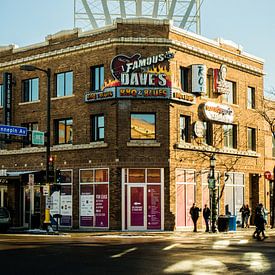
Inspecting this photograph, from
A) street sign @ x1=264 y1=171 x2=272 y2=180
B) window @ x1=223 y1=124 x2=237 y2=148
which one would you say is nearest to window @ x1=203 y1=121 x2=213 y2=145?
window @ x1=223 y1=124 x2=237 y2=148

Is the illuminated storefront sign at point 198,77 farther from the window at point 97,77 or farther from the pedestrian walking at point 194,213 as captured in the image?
the pedestrian walking at point 194,213

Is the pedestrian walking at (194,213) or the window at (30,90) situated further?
the window at (30,90)

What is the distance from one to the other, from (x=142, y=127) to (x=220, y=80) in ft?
25.8

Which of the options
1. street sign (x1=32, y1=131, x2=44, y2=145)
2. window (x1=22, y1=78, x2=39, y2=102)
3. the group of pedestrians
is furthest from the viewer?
window (x1=22, y1=78, x2=39, y2=102)

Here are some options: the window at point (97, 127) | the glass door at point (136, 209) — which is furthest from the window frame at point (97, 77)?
the glass door at point (136, 209)

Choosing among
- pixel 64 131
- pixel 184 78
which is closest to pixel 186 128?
pixel 184 78

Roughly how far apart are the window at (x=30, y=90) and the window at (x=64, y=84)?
211 cm

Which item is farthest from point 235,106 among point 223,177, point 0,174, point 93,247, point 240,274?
point 240,274

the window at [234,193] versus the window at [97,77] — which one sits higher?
the window at [97,77]

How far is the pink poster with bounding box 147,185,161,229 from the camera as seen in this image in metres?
37.6

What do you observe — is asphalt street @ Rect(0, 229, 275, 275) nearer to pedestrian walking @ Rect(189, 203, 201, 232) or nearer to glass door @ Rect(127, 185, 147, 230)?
pedestrian walking @ Rect(189, 203, 201, 232)

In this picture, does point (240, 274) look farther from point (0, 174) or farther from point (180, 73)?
point (0, 174)

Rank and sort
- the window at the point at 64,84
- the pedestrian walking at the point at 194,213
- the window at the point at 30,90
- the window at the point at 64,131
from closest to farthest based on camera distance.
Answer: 1. the pedestrian walking at the point at 194,213
2. the window at the point at 64,131
3. the window at the point at 64,84
4. the window at the point at 30,90

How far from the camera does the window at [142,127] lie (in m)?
38.2
